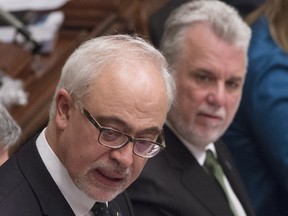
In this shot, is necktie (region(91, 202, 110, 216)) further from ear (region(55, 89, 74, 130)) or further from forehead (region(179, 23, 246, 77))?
forehead (region(179, 23, 246, 77))

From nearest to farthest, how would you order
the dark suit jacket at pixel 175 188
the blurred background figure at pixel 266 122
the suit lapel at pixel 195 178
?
the dark suit jacket at pixel 175 188 → the suit lapel at pixel 195 178 → the blurred background figure at pixel 266 122

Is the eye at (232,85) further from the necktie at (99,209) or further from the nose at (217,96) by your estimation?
the necktie at (99,209)

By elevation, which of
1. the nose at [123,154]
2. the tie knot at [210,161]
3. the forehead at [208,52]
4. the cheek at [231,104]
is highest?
the nose at [123,154]

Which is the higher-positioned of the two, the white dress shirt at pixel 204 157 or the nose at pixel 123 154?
the nose at pixel 123 154

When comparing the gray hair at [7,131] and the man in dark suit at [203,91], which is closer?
the gray hair at [7,131]

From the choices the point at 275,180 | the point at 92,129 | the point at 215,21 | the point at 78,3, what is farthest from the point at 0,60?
the point at 92,129

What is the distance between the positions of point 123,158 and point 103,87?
0.15 metres

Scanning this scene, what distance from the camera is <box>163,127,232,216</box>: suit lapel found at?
220 cm

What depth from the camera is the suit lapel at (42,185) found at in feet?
5.28

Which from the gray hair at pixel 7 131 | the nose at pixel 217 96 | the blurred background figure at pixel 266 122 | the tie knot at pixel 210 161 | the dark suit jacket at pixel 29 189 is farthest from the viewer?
the blurred background figure at pixel 266 122

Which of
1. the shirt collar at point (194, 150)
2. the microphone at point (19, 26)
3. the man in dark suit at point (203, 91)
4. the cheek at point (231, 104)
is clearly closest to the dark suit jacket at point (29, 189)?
the man in dark suit at point (203, 91)

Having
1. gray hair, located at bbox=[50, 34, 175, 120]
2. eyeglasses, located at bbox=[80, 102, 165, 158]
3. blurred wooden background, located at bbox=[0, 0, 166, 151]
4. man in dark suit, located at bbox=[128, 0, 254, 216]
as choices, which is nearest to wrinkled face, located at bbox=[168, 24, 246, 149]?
man in dark suit, located at bbox=[128, 0, 254, 216]

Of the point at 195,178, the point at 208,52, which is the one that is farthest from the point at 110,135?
the point at 208,52

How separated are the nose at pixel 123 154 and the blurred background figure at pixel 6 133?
0.34 metres
